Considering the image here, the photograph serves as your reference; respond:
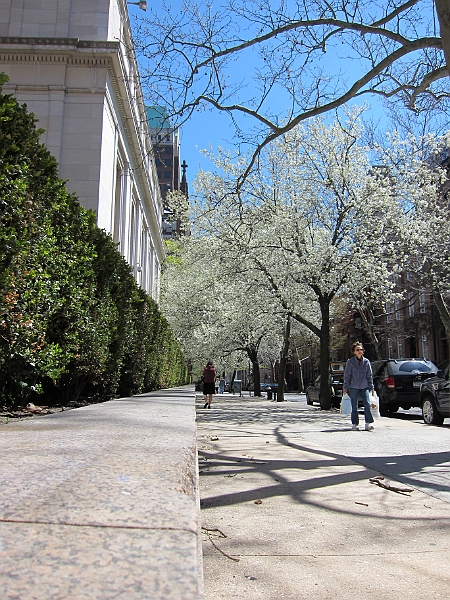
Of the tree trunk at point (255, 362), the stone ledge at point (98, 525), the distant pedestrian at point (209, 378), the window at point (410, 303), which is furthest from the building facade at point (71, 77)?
the window at point (410, 303)

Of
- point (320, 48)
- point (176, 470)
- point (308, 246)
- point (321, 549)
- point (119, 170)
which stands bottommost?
point (321, 549)

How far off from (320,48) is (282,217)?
26.7 ft

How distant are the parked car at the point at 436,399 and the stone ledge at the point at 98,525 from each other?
1155 cm

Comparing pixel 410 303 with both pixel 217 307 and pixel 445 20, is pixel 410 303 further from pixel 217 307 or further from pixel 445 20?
pixel 445 20

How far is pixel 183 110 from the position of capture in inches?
410

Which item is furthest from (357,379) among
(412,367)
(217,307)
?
(217,307)

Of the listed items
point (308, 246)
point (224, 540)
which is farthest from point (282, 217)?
point (224, 540)

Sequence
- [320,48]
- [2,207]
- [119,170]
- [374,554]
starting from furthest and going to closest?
[119,170]
[320,48]
[2,207]
[374,554]

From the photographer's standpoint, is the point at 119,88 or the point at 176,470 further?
the point at 119,88

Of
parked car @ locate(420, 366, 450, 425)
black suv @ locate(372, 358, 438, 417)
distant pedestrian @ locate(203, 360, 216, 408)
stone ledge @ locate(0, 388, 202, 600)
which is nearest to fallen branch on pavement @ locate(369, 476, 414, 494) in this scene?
stone ledge @ locate(0, 388, 202, 600)

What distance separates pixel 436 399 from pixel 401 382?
3.69 m

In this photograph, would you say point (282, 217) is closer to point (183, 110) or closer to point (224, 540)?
point (183, 110)

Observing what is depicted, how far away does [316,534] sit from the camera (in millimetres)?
3723

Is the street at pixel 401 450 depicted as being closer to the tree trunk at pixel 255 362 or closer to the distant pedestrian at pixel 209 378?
the distant pedestrian at pixel 209 378
